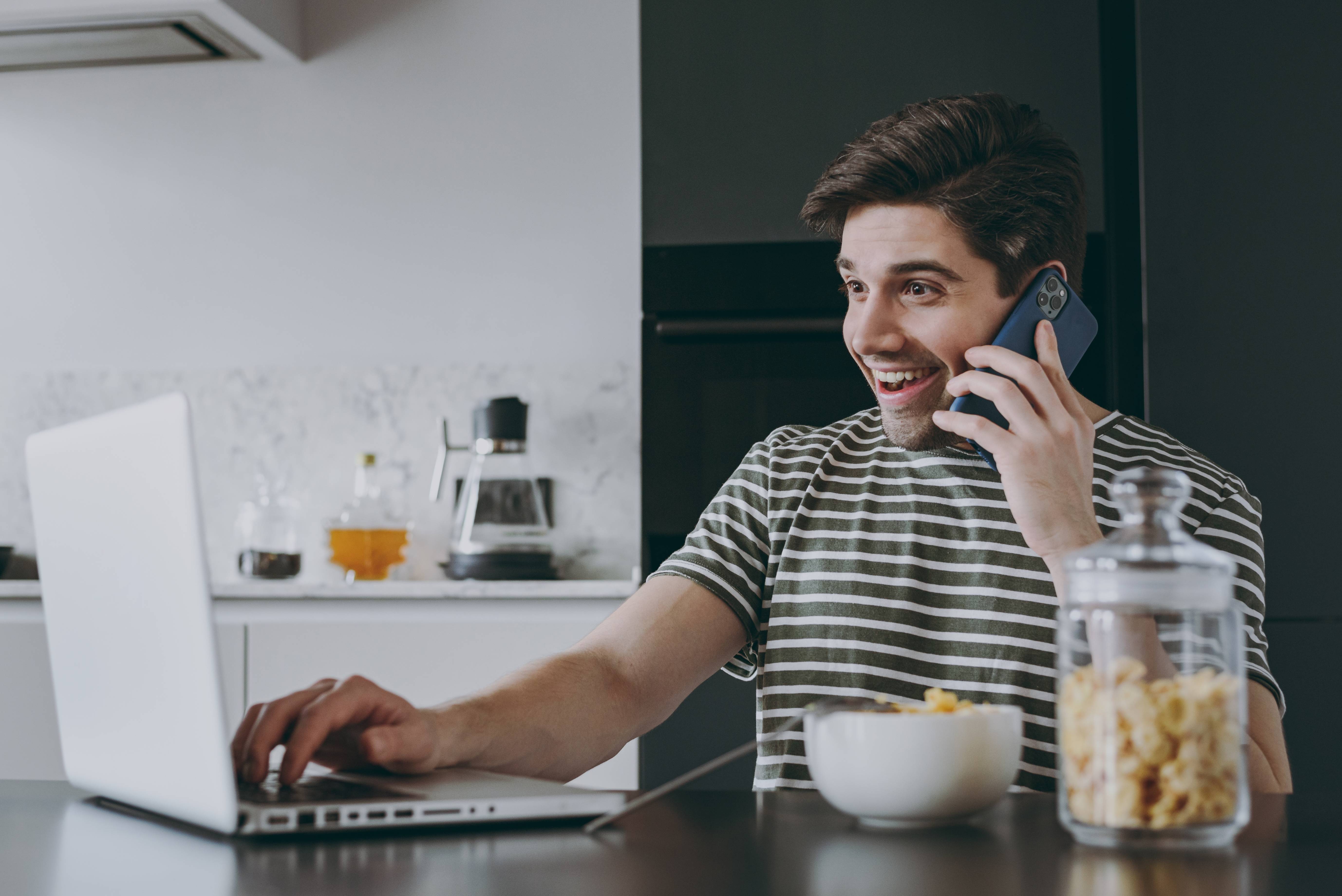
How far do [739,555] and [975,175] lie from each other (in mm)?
467

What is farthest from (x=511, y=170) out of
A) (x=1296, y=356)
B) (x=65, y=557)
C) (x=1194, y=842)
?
(x=1194, y=842)

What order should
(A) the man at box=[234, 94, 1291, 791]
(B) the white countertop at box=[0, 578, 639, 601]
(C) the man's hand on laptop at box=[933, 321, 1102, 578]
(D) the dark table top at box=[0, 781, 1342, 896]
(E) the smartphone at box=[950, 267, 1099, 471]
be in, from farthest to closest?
(B) the white countertop at box=[0, 578, 639, 601] < (E) the smartphone at box=[950, 267, 1099, 471] < (A) the man at box=[234, 94, 1291, 791] < (C) the man's hand on laptop at box=[933, 321, 1102, 578] < (D) the dark table top at box=[0, 781, 1342, 896]

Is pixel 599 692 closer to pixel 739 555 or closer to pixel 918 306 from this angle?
pixel 739 555

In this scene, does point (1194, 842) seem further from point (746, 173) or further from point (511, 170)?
point (511, 170)

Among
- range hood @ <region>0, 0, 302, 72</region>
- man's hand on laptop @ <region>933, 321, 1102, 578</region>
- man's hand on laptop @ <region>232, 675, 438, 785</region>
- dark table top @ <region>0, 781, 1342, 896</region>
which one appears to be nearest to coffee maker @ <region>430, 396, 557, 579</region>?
range hood @ <region>0, 0, 302, 72</region>

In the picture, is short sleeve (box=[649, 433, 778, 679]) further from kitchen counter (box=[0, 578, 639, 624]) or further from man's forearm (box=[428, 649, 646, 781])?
kitchen counter (box=[0, 578, 639, 624])

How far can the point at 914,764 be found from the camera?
0.64 m

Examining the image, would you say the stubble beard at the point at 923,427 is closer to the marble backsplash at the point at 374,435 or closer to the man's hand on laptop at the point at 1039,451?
the man's hand on laptop at the point at 1039,451

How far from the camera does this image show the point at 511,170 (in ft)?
8.96

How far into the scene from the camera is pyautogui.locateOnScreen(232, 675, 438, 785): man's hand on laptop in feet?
2.49

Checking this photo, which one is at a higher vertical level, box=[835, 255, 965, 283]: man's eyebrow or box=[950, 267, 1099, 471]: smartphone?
box=[835, 255, 965, 283]: man's eyebrow

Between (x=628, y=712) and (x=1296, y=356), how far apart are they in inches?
54.2

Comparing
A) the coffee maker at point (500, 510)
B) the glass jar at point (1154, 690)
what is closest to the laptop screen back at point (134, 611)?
the glass jar at point (1154, 690)

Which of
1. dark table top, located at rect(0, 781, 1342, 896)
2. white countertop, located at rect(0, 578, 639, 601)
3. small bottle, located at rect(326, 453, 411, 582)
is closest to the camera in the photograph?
dark table top, located at rect(0, 781, 1342, 896)
